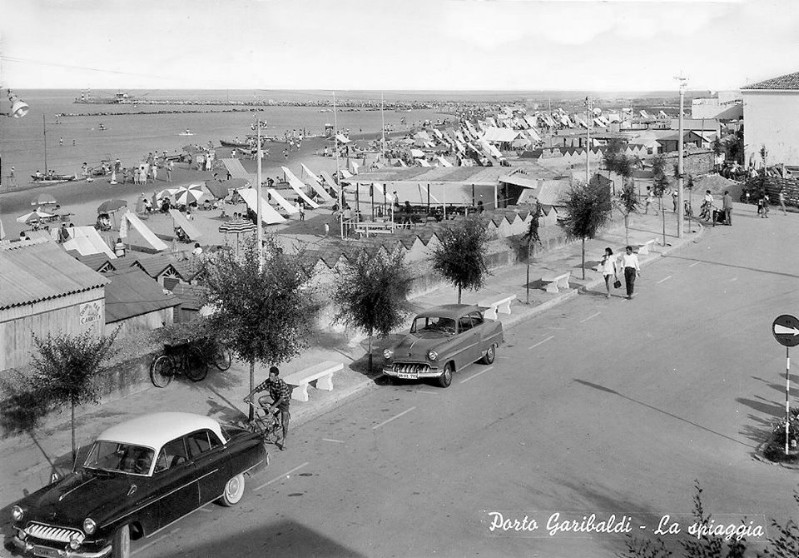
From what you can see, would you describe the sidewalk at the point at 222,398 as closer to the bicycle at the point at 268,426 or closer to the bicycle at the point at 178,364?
the bicycle at the point at 178,364

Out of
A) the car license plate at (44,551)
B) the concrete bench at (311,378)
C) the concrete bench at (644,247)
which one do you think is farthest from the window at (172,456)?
the concrete bench at (644,247)

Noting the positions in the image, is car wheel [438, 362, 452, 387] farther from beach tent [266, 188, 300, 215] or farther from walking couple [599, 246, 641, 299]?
beach tent [266, 188, 300, 215]

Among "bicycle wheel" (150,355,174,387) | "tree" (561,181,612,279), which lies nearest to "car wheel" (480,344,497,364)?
"bicycle wheel" (150,355,174,387)

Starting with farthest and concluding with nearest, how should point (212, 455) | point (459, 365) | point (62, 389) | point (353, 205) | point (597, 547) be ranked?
point (353, 205)
point (459, 365)
point (62, 389)
point (212, 455)
point (597, 547)

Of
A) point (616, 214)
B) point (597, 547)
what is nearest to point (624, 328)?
point (597, 547)

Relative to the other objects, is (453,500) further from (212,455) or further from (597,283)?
(597,283)

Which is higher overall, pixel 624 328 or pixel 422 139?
pixel 422 139

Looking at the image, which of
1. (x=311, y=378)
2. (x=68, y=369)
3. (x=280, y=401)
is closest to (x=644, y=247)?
(x=311, y=378)
